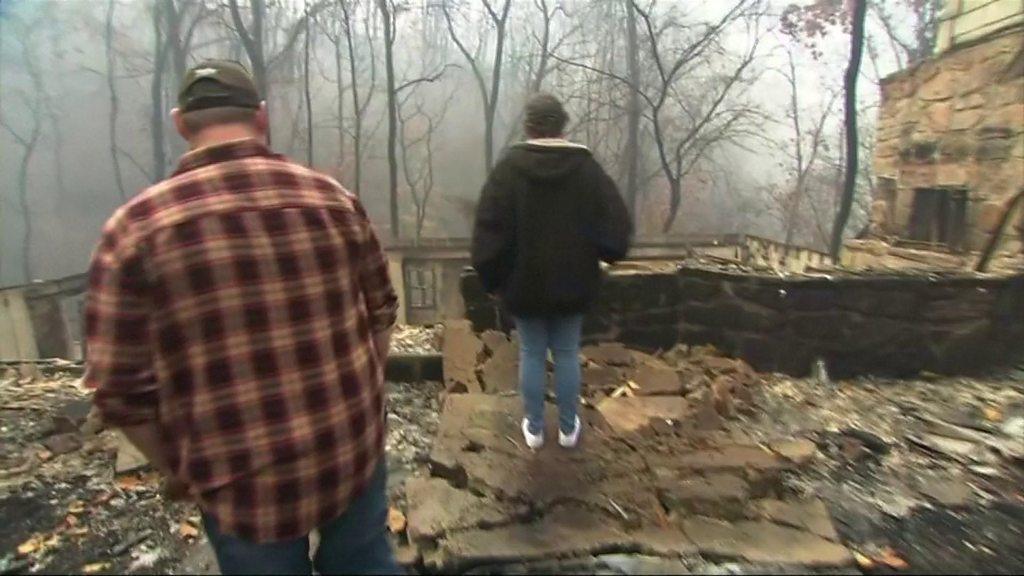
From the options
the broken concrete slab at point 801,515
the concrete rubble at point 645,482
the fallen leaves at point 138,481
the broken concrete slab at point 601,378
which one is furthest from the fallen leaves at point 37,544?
the broken concrete slab at point 801,515

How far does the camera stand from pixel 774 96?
7258mm

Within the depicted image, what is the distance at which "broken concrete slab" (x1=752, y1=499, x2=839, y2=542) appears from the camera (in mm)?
2264

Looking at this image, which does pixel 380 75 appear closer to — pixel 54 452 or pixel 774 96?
pixel 774 96

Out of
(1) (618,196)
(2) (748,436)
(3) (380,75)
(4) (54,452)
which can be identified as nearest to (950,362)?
(2) (748,436)

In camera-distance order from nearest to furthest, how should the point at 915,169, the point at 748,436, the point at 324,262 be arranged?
the point at 324,262 < the point at 748,436 < the point at 915,169

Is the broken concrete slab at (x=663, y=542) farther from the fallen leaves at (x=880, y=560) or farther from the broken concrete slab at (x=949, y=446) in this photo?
the broken concrete slab at (x=949, y=446)

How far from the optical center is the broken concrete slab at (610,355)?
3.91 meters

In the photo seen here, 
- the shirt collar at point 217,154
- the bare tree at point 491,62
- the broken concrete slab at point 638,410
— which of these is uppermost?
the bare tree at point 491,62

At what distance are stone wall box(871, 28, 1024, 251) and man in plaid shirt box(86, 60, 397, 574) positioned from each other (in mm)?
5826

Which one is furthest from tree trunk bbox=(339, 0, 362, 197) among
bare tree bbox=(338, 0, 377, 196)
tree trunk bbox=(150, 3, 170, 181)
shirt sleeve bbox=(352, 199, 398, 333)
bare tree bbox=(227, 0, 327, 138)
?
shirt sleeve bbox=(352, 199, 398, 333)

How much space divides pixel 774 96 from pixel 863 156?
4.01ft

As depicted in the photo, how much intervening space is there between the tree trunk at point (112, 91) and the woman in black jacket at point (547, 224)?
7321 millimetres

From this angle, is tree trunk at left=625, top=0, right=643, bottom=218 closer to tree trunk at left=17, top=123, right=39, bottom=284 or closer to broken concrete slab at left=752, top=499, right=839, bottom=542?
broken concrete slab at left=752, top=499, right=839, bottom=542

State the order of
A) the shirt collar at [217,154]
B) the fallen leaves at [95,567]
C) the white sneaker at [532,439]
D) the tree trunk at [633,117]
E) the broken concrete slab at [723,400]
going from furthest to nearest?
the tree trunk at [633,117]
the broken concrete slab at [723,400]
the white sneaker at [532,439]
the fallen leaves at [95,567]
the shirt collar at [217,154]
